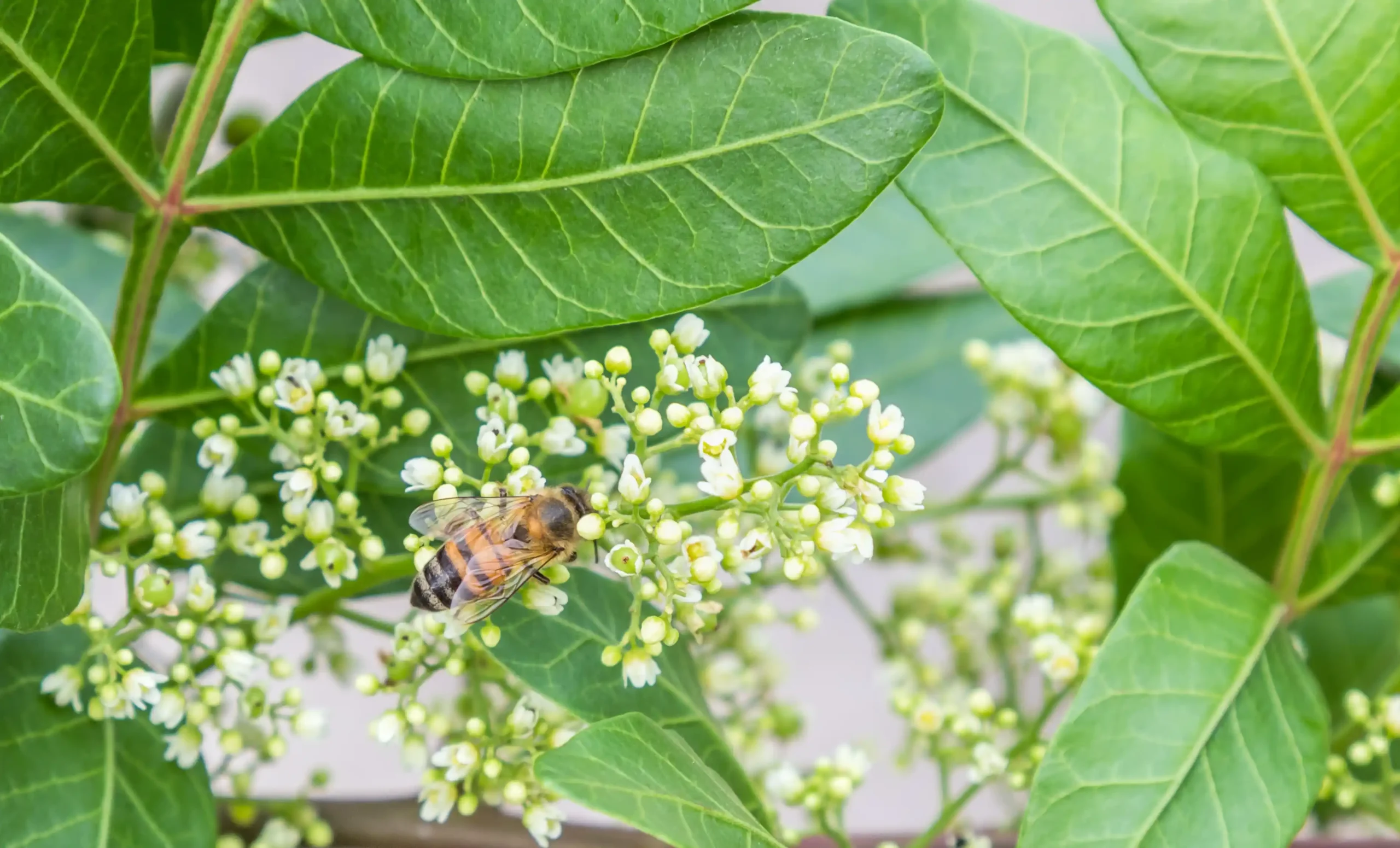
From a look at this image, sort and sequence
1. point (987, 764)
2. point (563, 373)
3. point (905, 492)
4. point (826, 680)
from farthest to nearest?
point (826, 680)
point (987, 764)
point (563, 373)
point (905, 492)

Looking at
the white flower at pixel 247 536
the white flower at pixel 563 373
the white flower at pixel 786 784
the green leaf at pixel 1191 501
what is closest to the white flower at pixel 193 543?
the white flower at pixel 247 536

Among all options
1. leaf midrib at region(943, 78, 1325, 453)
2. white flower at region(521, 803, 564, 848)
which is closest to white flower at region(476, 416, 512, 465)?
white flower at region(521, 803, 564, 848)

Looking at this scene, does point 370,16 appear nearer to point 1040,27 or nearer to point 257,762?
point 1040,27

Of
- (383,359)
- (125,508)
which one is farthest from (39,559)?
(383,359)

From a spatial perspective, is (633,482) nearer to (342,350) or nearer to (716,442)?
(716,442)

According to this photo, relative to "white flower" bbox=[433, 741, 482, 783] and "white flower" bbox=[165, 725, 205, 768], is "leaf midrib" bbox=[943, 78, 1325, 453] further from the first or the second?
"white flower" bbox=[165, 725, 205, 768]

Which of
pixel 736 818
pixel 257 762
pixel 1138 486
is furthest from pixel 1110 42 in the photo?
pixel 257 762
